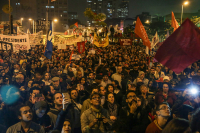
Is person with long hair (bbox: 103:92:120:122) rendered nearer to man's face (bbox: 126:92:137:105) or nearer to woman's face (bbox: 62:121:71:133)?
man's face (bbox: 126:92:137:105)

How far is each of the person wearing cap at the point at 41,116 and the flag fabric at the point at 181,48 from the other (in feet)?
8.30

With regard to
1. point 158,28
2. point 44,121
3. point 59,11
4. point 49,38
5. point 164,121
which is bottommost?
point 44,121

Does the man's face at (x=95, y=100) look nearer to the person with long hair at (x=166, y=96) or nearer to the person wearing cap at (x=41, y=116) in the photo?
the person wearing cap at (x=41, y=116)

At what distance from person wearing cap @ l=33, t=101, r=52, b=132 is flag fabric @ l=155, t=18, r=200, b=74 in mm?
2530

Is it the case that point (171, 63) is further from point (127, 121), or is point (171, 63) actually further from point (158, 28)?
point (158, 28)

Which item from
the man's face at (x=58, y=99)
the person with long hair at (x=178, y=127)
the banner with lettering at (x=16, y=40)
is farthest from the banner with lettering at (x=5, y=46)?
the person with long hair at (x=178, y=127)

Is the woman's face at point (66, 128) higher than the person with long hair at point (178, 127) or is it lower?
lower

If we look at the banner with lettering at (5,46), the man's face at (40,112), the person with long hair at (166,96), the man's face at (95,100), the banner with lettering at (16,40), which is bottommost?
the man's face at (40,112)

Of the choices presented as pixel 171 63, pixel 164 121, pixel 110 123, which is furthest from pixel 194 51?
pixel 110 123

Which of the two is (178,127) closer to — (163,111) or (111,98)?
(163,111)

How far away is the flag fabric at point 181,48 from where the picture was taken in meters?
3.95

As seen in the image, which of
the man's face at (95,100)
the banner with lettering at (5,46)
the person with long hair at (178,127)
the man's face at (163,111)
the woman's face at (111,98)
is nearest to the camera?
the person with long hair at (178,127)

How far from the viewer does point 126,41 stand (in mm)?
16438

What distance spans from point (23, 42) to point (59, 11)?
110311 mm
